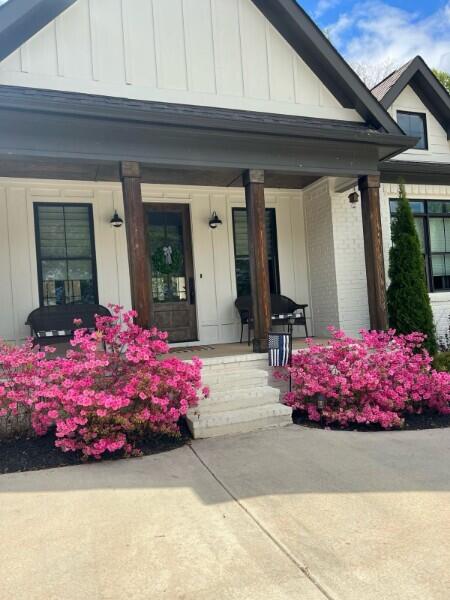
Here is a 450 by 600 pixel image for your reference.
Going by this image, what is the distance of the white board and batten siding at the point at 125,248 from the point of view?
6.82 m

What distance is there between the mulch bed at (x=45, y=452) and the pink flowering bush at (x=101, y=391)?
0.29 ft

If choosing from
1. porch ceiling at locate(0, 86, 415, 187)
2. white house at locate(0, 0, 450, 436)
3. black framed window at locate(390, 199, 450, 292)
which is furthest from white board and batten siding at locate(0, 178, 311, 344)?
black framed window at locate(390, 199, 450, 292)

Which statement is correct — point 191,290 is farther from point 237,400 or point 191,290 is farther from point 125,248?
point 237,400

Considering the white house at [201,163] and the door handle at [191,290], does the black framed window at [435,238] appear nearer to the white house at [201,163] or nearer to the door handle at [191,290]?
the white house at [201,163]

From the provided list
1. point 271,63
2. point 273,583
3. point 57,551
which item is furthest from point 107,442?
point 271,63

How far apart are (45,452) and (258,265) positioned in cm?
332

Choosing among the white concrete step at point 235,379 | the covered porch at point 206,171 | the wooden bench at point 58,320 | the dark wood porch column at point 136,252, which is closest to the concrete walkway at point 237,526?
the white concrete step at point 235,379

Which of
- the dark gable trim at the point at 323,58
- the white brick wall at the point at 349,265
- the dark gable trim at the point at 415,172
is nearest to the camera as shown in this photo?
the dark gable trim at the point at 323,58

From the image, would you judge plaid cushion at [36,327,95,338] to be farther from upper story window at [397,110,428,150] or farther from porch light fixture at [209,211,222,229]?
upper story window at [397,110,428,150]

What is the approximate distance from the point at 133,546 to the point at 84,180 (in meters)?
5.86

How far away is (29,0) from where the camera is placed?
532cm

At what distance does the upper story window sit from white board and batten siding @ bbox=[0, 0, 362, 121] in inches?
93.3

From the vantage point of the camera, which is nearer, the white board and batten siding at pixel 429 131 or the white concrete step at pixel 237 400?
the white concrete step at pixel 237 400

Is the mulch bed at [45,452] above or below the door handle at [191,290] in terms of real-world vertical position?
below
